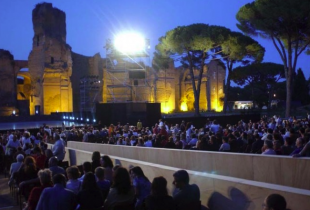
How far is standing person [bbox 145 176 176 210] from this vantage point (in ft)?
10.2

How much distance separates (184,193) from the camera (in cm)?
342

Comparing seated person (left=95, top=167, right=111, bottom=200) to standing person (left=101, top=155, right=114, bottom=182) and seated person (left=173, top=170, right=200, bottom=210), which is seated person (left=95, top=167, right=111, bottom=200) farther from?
seated person (left=173, top=170, right=200, bottom=210)

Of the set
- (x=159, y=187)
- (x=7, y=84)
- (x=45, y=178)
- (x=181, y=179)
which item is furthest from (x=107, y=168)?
(x=7, y=84)

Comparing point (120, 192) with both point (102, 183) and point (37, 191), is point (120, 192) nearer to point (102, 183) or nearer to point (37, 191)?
point (102, 183)

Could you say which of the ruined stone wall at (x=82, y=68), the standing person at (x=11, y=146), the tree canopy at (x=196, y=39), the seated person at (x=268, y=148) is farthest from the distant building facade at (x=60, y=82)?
the seated person at (x=268, y=148)

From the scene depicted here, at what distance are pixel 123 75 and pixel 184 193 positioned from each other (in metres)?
29.7

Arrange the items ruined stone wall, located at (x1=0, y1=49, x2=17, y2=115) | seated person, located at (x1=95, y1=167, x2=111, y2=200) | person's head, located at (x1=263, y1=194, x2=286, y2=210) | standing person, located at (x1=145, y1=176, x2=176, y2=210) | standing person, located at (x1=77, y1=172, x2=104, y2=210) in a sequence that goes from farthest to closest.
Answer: ruined stone wall, located at (x1=0, y1=49, x2=17, y2=115)
seated person, located at (x1=95, y1=167, x2=111, y2=200)
standing person, located at (x1=77, y1=172, x2=104, y2=210)
standing person, located at (x1=145, y1=176, x2=176, y2=210)
person's head, located at (x1=263, y1=194, x2=286, y2=210)

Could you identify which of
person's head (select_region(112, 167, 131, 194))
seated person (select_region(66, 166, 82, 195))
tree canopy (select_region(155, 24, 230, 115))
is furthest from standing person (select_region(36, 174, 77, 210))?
tree canopy (select_region(155, 24, 230, 115))

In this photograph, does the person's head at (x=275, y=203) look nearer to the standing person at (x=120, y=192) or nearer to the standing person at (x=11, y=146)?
the standing person at (x=120, y=192)

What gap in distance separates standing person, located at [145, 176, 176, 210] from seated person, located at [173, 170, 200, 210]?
0.24 metres

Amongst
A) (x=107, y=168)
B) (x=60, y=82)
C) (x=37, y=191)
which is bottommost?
(x=37, y=191)

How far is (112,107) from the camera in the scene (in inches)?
762

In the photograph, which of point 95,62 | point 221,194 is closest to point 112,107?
point 221,194

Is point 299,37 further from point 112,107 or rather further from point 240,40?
point 112,107
